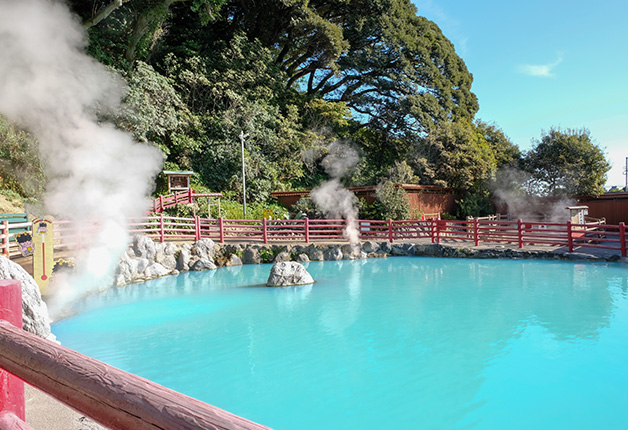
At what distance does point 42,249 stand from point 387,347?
779 cm

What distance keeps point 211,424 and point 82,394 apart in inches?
26.1

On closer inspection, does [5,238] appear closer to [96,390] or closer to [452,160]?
[96,390]

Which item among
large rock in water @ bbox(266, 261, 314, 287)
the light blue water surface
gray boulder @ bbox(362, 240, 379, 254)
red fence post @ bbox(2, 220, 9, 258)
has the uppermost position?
red fence post @ bbox(2, 220, 9, 258)

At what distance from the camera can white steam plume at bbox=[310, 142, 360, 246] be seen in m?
18.7

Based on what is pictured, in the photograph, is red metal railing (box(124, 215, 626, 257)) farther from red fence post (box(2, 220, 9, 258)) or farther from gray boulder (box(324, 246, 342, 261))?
red fence post (box(2, 220, 9, 258))

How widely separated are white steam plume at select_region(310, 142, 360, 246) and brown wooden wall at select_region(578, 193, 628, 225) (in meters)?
13.0

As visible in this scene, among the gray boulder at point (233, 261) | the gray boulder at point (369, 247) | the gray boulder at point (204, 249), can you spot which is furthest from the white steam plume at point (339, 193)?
the gray boulder at point (204, 249)

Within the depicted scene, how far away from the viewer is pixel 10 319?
2.06 meters

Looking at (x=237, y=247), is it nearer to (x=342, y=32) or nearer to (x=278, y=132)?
(x=278, y=132)

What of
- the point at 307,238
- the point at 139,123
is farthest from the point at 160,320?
the point at 139,123

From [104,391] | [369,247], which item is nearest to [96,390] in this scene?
[104,391]

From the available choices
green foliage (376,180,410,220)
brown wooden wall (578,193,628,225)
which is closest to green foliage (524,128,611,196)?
brown wooden wall (578,193,628,225)

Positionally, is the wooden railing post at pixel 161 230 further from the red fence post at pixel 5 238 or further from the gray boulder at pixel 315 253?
the red fence post at pixel 5 238

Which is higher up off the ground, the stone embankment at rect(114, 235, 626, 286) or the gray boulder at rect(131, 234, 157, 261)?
the gray boulder at rect(131, 234, 157, 261)
